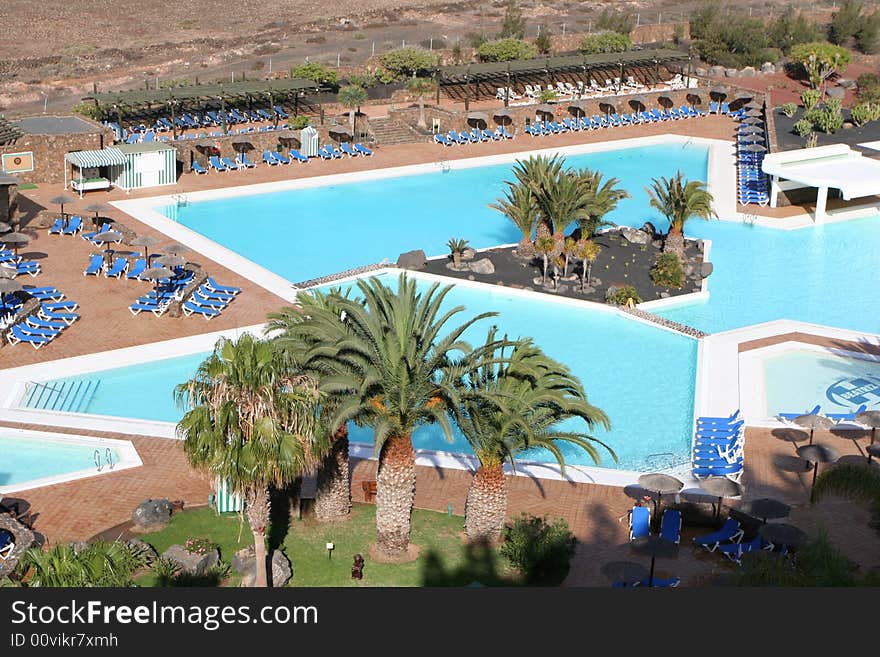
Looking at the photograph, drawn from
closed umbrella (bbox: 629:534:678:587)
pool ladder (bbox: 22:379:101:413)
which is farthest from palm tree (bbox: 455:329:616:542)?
pool ladder (bbox: 22:379:101:413)

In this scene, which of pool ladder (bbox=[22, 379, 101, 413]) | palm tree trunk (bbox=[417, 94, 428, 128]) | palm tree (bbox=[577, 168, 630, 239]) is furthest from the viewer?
palm tree trunk (bbox=[417, 94, 428, 128])

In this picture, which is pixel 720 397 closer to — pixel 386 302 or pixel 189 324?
pixel 386 302

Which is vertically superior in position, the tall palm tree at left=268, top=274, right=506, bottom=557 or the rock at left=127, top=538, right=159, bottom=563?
the tall palm tree at left=268, top=274, right=506, bottom=557

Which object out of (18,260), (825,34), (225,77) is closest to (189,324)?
(18,260)

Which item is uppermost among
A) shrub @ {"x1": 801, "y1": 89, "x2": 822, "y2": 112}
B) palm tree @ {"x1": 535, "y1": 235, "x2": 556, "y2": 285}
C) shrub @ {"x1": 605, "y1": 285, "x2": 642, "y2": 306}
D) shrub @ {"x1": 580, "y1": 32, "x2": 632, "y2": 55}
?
shrub @ {"x1": 580, "y1": 32, "x2": 632, "y2": 55}

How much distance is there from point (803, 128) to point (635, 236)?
11885 mm

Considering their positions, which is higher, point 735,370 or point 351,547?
point 735,370

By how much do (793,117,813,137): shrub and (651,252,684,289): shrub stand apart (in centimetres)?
1385

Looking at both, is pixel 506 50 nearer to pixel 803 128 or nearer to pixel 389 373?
pixel 803 128

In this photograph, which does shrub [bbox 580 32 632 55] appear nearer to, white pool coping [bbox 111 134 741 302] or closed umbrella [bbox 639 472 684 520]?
white pool coping [bbox 111 134 741 302]

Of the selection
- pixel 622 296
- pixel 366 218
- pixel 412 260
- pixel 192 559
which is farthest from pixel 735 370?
pixel 366 218

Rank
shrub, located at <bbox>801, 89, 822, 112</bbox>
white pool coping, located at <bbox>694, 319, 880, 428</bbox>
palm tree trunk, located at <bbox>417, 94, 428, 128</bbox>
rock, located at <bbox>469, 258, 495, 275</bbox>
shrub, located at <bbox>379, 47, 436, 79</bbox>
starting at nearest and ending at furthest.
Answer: white pool coping, located at <bbox>694, 319, 880, 428</bbox>, rock, located at <bbox>469, 258, 495, 275</bbox>, palm tree trunk, located at <bbox>417, 94, 428, 128</bbox>, shrub, located at <bbox>801, 89, 822, 112</bbox>, shrub, located at <bbox>379, 47, 436, 79</bbox>

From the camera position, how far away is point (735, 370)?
25.0 m

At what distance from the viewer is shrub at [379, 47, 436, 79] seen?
161 feet
